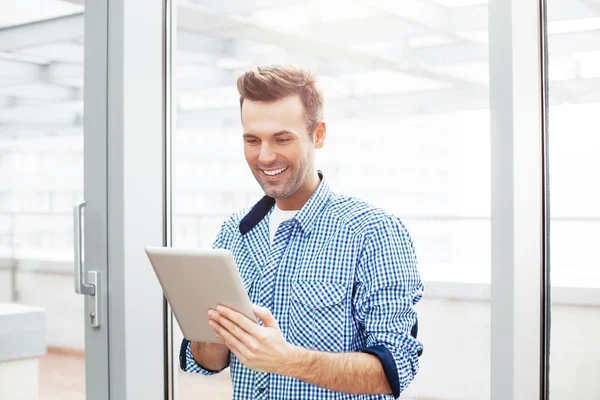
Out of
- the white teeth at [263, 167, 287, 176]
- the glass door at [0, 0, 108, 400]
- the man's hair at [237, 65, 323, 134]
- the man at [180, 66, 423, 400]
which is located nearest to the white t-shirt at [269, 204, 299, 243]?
the man at [180, 66, 423, 400]

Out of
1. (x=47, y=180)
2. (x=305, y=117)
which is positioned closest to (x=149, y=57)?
(x=47, y=180)

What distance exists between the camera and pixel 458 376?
1.77 metres

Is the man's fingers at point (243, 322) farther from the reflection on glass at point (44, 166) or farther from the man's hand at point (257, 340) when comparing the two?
the reflection on glass at point (44, 166)

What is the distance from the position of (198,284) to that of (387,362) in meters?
0.45

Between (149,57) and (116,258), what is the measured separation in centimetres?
64

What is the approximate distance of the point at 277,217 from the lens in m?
1.81

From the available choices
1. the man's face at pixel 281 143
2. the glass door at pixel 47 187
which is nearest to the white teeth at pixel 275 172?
the man's face at pixel 281 143

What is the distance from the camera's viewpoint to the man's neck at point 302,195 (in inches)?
70.2

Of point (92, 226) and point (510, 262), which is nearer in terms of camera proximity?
point (510, 262)

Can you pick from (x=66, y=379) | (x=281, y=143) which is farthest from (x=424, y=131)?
(x=66, y=379)

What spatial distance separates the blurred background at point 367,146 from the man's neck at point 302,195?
12 cm

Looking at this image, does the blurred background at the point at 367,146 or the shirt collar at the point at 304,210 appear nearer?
the blurred background at the point at 367,146

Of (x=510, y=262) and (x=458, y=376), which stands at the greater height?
(x=510, y=262)

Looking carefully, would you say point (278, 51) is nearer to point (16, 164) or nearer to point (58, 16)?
point (58, 16)
